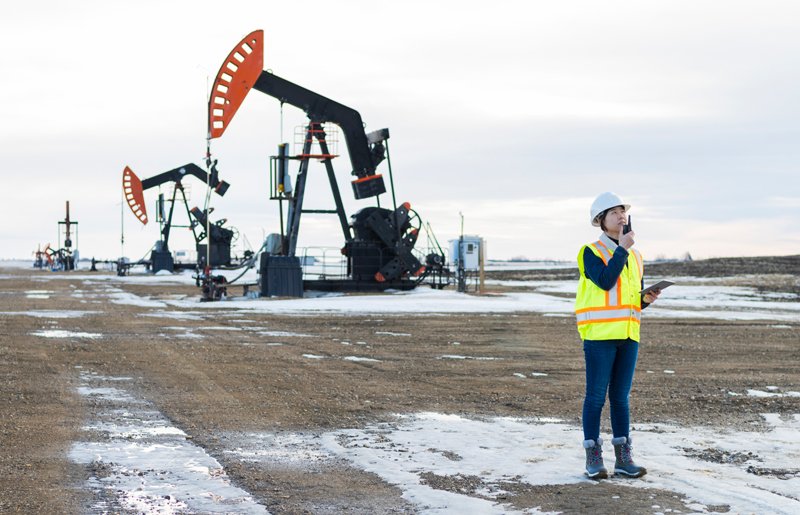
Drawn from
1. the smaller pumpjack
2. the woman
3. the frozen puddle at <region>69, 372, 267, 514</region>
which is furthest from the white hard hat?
the smaller pumpjack

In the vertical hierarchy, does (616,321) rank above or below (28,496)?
above

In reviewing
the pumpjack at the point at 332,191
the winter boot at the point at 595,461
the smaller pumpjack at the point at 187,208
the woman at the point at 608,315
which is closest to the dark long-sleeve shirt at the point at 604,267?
the woman at the point at 608,315

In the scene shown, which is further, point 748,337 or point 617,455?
point 748,337

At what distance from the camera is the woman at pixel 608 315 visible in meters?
6.19

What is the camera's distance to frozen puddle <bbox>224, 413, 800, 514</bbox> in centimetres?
586

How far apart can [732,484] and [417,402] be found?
412 cm

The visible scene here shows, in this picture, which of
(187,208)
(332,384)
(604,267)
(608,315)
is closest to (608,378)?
(608,315)

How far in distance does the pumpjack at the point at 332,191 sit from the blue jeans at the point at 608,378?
22487mm

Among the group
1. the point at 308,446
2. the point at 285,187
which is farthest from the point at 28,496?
the point at 285,187

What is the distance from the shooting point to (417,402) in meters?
9.89

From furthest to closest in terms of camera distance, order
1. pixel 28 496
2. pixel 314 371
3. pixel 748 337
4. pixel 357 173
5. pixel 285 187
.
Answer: pixel 357 173 → pixel 285 187 → pixel 748 337 → pixel 314 371 → pixel 28 496

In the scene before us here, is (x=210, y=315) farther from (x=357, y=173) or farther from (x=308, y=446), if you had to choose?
(x=308, y=446)

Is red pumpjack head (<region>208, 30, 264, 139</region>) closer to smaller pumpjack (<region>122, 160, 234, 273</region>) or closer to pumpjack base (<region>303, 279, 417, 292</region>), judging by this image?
pumpjack base (<region>303, 279, 417, 292</region>)

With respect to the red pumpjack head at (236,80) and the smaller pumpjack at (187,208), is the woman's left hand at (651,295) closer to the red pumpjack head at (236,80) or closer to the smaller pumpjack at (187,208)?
the red pumpjack head at (236,80)
